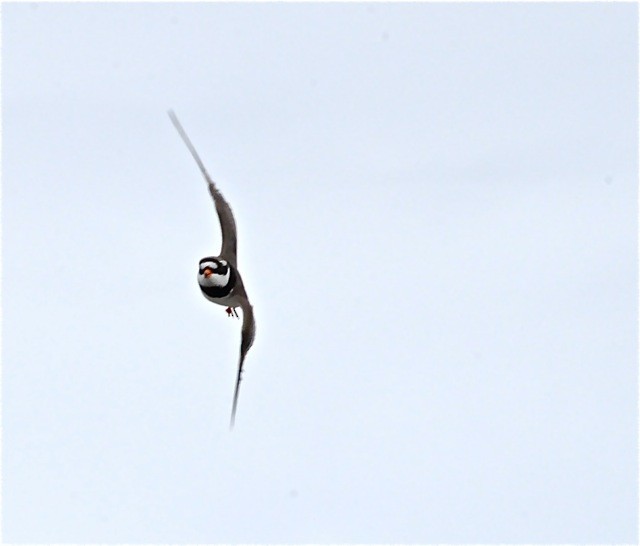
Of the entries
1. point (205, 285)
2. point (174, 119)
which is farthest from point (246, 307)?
point (174, 119)

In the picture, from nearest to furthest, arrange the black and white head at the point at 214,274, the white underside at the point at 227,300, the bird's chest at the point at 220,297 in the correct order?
the black and white head at the point at 214,274 → the bird's chest at the point at 220,297 → the white underside at the point at 227,300

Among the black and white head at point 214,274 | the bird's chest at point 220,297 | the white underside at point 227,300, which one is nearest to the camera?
the black and white head at point 214,274

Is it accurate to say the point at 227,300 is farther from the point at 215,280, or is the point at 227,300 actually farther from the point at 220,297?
the point at 215,280

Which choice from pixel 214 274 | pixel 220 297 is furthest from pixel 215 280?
pixel 220 297

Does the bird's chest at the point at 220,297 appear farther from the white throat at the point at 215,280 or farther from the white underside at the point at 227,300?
the white throat at the point at 215,280

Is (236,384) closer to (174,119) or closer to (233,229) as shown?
(233,229)

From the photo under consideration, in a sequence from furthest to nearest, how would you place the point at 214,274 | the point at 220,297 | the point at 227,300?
the point at 227,300, the point at 220,297, the point at 214,274

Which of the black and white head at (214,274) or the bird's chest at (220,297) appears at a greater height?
the black and white head at (214,274)
